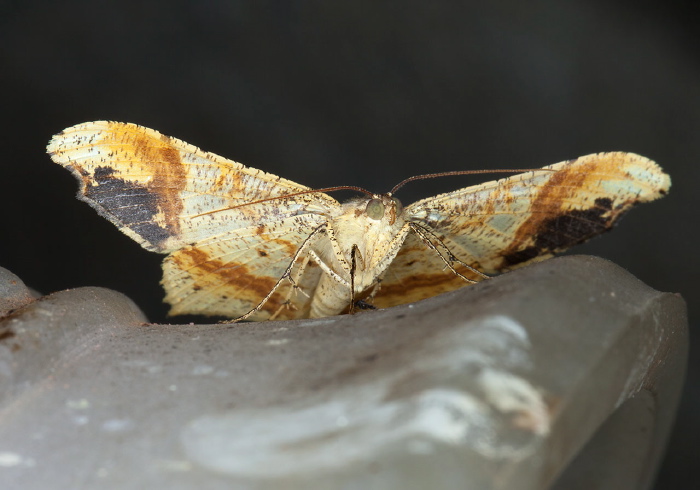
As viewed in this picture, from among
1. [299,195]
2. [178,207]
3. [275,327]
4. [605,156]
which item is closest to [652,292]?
[605,156]

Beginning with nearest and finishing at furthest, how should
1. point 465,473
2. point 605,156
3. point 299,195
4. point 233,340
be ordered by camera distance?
1. point 465,473
2. point 233,340
3. point 605,156
4. point 299,195

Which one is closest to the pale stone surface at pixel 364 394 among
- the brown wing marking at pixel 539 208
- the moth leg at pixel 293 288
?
the brown wing marking at pixel 539 208

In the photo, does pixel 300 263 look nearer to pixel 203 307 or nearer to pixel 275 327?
pixel 203 307

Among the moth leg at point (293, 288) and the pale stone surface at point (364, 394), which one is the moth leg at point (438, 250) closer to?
the moth leg at point (293, 288)

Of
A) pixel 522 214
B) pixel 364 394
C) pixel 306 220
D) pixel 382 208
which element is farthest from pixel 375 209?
pixel 364 394

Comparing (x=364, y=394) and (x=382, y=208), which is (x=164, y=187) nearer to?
(x=382, y=208)

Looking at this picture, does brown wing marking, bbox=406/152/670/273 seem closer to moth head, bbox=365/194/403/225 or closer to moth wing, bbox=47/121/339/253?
moth head, bbox=365/194/403/225
